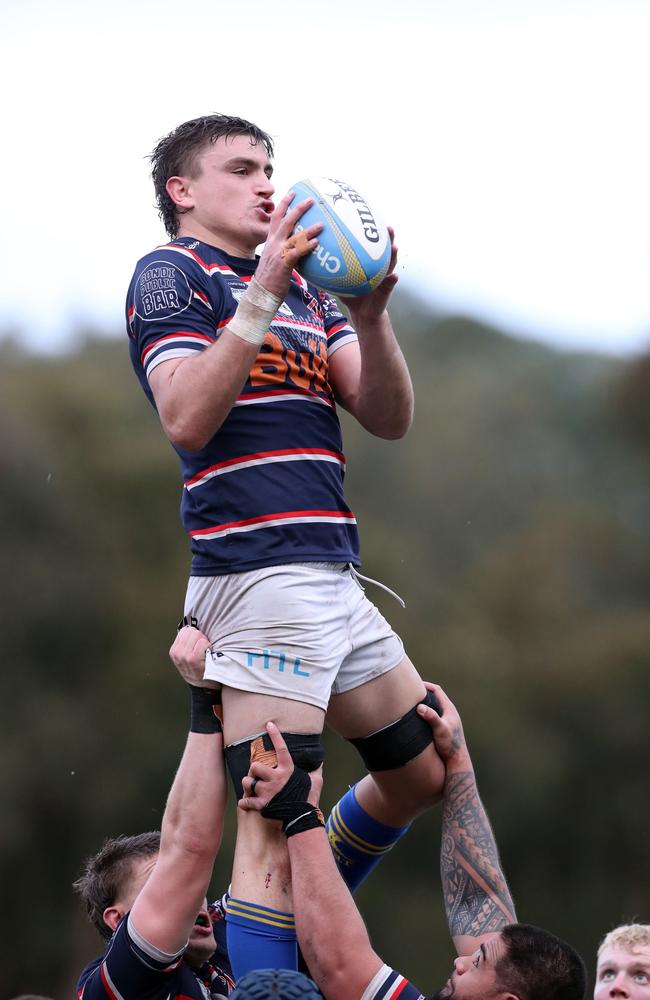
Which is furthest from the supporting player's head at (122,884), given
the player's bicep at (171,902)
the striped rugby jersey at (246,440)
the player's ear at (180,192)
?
the player's ear at (180,192)

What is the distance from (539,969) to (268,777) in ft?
2.93

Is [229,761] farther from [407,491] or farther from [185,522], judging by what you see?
[407,491]

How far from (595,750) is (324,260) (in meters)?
19.5

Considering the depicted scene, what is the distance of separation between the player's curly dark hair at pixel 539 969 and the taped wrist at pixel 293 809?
0.65 m

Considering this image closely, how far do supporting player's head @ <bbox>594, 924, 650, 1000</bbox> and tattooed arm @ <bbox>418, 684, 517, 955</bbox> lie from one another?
0.40 meters

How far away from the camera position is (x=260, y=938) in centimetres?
354

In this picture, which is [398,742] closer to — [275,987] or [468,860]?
[468,860]

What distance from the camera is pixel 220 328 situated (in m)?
3.79

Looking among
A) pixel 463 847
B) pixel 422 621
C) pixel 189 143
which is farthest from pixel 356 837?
pixel 422 621

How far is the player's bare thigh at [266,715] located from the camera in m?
3.61

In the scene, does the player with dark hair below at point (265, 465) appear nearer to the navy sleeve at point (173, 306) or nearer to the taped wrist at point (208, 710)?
the navy sleeve at point (173, 306)

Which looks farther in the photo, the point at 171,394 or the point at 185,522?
the point at 185,522

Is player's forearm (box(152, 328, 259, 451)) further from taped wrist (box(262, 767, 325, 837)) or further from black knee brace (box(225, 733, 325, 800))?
taped wrist (box(262, 767, 325, 837))

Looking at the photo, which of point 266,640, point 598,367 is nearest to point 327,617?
point 266,640
